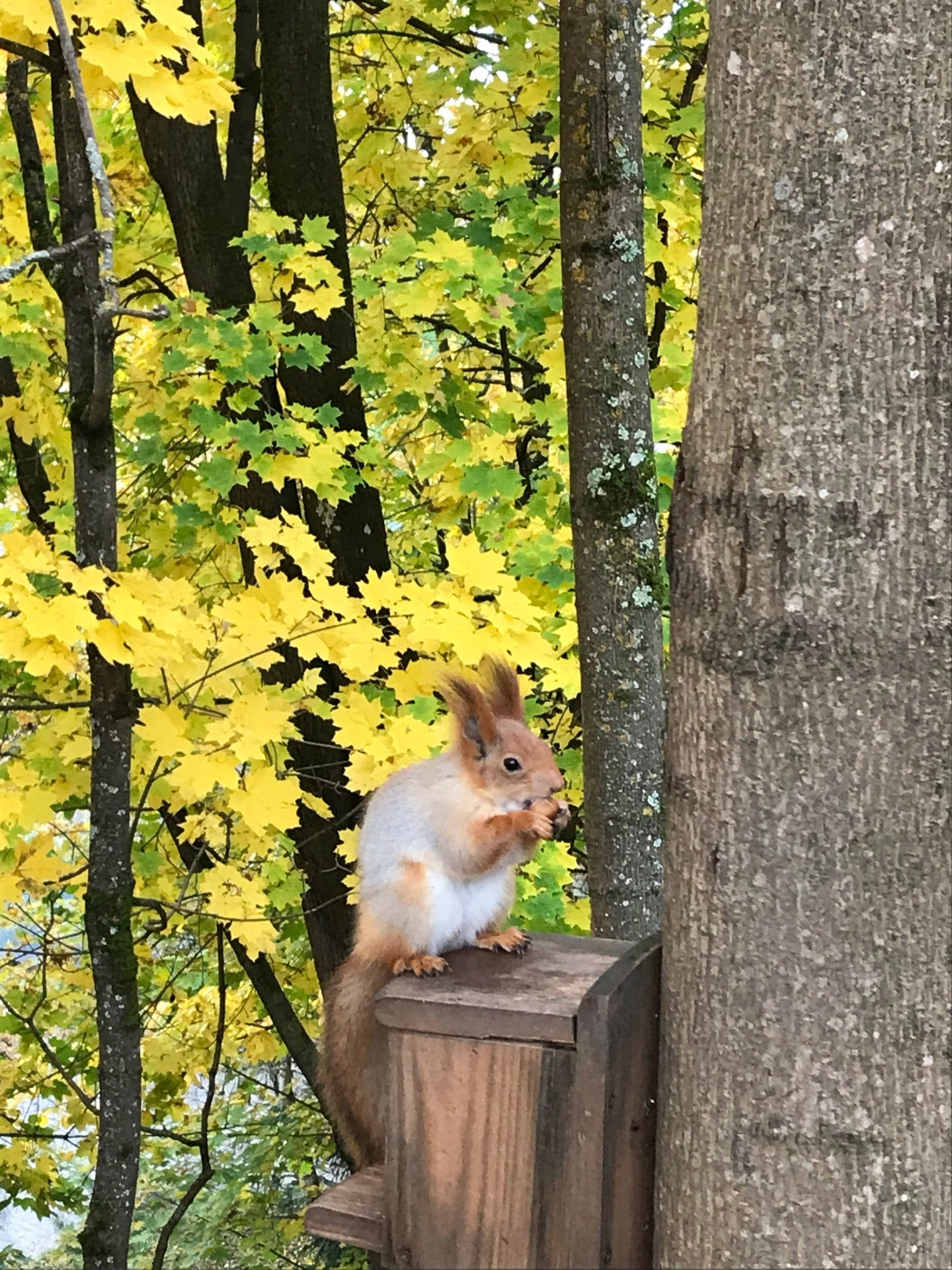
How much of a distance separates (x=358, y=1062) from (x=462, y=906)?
212 mm

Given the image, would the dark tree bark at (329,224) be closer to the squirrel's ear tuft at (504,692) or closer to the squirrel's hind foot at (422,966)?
the squirrel's ear tuft at (504,692)

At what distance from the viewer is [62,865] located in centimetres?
259

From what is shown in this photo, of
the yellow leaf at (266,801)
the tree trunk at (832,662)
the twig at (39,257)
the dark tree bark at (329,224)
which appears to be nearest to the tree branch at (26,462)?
the dark tree bark at (329,224)

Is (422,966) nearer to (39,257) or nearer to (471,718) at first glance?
(471,718)

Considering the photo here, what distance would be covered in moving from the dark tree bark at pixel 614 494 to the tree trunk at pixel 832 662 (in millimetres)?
1462

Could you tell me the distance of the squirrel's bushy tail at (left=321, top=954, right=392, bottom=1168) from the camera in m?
1.35

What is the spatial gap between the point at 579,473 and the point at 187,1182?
15.1ft

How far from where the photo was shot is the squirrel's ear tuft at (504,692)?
1.61 meters

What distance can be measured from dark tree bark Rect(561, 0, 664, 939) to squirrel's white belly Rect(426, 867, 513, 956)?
883mm

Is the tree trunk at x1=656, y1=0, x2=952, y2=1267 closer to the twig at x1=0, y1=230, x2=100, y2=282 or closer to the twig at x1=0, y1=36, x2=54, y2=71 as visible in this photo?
the twig at x1=0, y1=230, x2=100, y2=282

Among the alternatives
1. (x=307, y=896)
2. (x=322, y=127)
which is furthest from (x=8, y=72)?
(x=307, y=896)

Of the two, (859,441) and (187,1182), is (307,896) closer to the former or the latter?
(187,1182)

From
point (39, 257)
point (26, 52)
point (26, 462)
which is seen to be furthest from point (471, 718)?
point (26, 462)

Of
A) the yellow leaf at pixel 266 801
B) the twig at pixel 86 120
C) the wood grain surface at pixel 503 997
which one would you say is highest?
the twig at pixel 86 120
